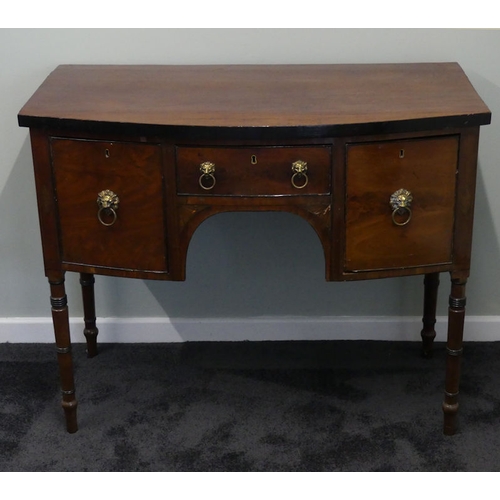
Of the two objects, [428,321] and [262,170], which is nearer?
[262,170]

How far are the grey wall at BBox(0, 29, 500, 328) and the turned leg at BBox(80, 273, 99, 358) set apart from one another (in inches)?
3.2

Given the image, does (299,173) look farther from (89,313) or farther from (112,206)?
(89,313)

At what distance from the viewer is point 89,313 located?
2.80 m

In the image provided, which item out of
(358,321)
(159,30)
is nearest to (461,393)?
(358,321)

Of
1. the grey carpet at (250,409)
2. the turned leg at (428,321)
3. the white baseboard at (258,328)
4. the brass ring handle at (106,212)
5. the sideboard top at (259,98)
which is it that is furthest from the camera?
the white baseboard at (258,328)

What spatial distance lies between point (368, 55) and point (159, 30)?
23.1 inches

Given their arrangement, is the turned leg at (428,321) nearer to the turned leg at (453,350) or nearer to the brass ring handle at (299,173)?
the turned leg at (453,350)

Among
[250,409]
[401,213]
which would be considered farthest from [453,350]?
[250,409]

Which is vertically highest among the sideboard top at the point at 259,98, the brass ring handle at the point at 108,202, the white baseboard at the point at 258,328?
the sideboard top at the point at 259,98

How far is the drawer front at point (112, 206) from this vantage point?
216 cm

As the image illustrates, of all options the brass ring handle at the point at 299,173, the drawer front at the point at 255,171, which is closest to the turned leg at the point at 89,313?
the drawer front at the point at 255,171

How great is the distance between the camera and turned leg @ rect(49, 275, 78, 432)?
2.34 meters

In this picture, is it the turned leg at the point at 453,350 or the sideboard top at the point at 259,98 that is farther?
the turned leg at the point at 453,350

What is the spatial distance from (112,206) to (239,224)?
64 centimetres
